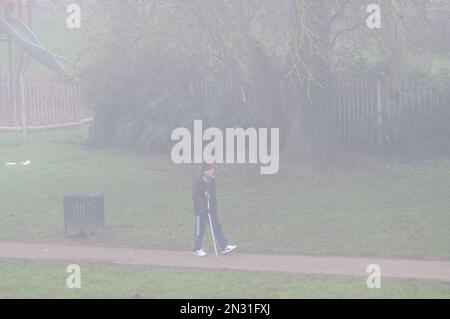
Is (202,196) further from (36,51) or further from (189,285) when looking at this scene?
(36,51)

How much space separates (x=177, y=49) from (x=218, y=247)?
28.1 feet

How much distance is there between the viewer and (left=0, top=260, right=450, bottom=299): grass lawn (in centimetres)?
1104

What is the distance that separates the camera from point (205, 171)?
45.2 feet

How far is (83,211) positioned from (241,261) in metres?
3.19

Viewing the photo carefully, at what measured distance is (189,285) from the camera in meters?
11.6

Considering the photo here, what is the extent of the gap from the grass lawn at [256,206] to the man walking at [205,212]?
55 cm

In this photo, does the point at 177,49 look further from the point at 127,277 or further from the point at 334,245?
the point at 127,277

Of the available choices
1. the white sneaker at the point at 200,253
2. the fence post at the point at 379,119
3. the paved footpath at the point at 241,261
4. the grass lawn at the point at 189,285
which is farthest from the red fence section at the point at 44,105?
the grass lawn at the point at 189,285

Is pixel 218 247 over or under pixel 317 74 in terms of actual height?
under

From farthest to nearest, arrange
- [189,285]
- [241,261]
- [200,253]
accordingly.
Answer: [200,253], [241,261], [189,285]

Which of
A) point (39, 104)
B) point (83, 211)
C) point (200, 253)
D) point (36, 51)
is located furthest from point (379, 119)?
point (36, 51)

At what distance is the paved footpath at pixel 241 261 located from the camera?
1242 cm

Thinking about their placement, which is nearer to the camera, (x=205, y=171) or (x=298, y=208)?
(x=205, y=171)
